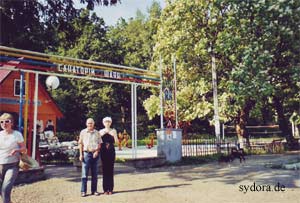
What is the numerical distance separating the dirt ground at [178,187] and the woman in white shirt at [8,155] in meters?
1.51

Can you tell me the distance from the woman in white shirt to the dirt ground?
151 cm

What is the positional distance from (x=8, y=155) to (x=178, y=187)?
170 inches

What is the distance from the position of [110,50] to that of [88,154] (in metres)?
36.4

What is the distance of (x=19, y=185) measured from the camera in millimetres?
8961

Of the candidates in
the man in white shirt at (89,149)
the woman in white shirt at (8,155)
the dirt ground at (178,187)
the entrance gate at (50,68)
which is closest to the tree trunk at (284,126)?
the dirt ground at (178,187)

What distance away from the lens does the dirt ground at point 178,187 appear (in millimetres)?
7441

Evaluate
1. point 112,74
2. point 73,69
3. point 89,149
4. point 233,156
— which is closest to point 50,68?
point 73,69

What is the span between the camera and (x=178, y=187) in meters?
8.75

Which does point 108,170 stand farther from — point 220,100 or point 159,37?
point 159,37

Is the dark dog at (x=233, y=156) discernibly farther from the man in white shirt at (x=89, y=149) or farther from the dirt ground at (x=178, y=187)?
the man in white shirt at (x=89, y=149)

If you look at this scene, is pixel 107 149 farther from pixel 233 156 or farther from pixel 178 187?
pixel 233 156

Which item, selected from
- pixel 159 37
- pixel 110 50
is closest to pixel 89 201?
pixel 159 37

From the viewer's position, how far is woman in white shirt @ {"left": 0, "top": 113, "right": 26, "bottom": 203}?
19.6 ft

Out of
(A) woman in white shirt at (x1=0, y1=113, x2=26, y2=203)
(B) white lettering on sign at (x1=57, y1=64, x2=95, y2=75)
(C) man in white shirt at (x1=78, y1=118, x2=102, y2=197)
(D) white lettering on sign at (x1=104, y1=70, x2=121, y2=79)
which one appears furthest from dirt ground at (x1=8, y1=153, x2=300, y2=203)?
(D) white lettering on sign at (x1=104, y1=70, x2=121, y2=79)
